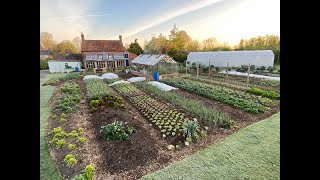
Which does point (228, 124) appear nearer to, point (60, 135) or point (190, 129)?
point (190, 129)

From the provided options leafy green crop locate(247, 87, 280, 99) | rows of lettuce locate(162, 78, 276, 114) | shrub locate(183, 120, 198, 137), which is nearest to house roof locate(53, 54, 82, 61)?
rows of lettuce locate(162, 78, 276, 114)

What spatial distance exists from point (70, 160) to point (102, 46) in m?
21.9

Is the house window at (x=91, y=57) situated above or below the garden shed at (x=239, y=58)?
above

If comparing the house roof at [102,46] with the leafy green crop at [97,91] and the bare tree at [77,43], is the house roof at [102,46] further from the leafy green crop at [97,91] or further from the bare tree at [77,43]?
the leafy green crop at [97,91]

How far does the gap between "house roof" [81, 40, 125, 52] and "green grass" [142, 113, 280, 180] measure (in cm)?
2150

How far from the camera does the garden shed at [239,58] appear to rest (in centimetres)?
1608

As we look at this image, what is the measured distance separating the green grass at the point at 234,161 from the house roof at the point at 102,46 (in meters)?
21.5

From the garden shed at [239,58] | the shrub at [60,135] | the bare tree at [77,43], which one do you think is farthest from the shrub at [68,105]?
the bare tree at [77,43]

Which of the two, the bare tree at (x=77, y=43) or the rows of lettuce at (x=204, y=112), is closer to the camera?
the rows of lettuce at (x=204, y=112)

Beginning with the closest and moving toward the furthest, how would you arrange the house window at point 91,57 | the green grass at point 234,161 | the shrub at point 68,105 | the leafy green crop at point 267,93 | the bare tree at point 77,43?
the green grass at point 234,161 < the shrub at point 68,105 < the leafy green crop at point 267,93 < the house window at point 91,57 < the bare tree at point 77,43

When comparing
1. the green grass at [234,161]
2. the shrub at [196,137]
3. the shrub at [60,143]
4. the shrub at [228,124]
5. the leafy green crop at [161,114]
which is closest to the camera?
the green grass at [234,161]
